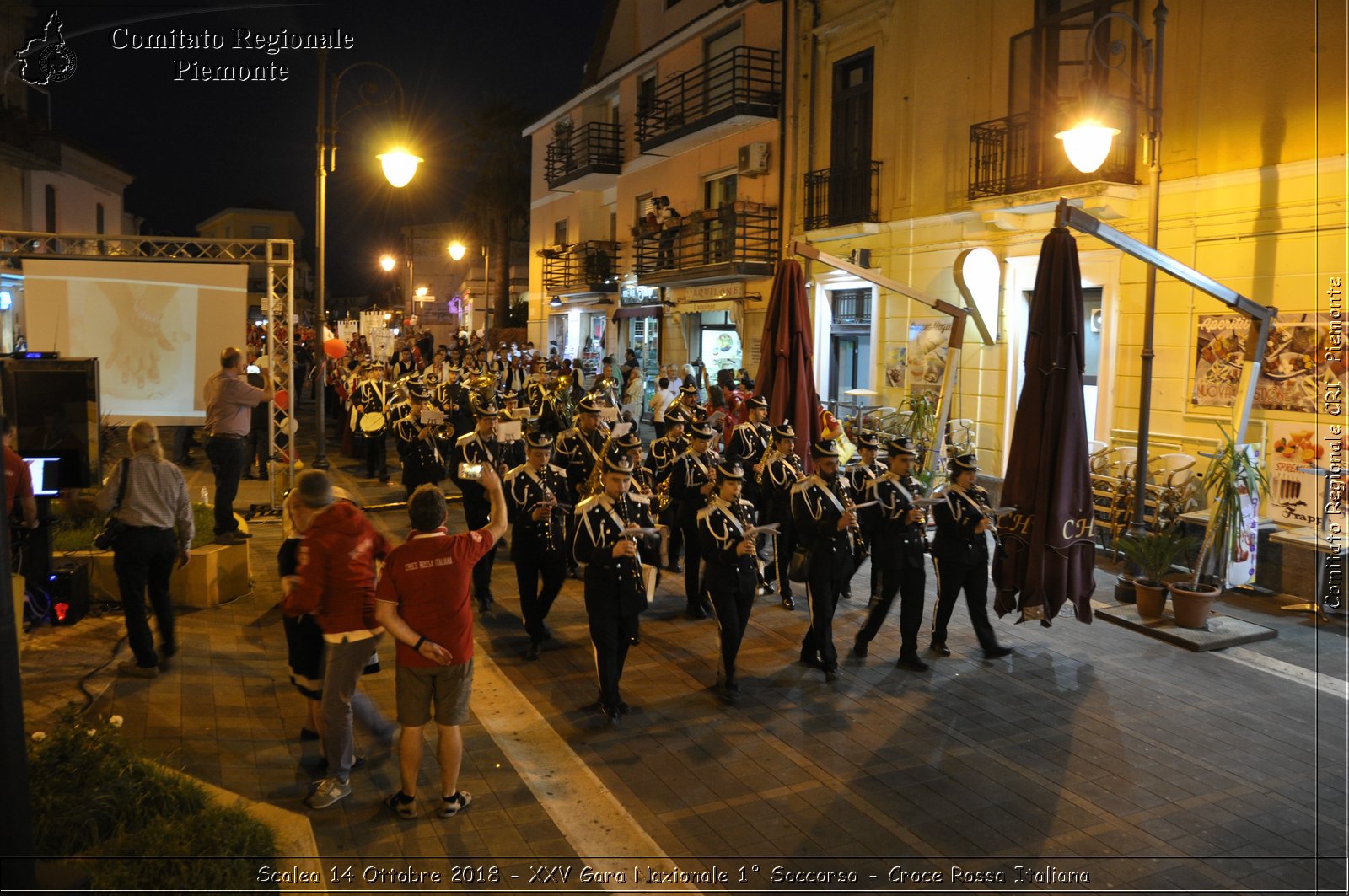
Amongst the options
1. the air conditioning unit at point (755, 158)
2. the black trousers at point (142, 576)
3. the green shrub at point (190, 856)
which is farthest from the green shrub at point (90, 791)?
the air conditioning unit at point (755, 158)

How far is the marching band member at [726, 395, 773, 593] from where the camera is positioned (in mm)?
11727

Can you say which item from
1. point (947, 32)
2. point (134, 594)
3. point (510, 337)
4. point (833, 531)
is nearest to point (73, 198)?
point (510, 337)

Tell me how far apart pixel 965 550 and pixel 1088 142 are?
171 inches

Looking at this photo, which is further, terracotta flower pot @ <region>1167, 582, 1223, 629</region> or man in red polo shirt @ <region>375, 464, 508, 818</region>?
terracotta flower pot @ <region>1167, 582, 1223, 629</region>

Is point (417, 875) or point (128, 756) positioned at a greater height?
point (128, 756)

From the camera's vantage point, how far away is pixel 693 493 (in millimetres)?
10734

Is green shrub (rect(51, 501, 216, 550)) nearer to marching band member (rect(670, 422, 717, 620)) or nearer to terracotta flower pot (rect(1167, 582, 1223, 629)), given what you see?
marching band member (rect(670, 422, 717, 620))

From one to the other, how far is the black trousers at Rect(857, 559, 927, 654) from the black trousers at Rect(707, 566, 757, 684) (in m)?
1.48

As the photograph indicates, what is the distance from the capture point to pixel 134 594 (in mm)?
7652

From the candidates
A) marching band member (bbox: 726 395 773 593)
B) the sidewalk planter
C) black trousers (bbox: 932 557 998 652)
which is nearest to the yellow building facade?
black trousers (bbox: 932 557 998 652)

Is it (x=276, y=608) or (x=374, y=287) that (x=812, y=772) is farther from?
(x=374, y=287)

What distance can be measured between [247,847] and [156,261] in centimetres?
995

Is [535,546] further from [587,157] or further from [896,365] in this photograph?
[587,157]

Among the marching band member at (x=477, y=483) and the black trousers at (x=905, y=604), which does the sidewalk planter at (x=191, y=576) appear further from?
the black trousers at (x=905, y=604)
